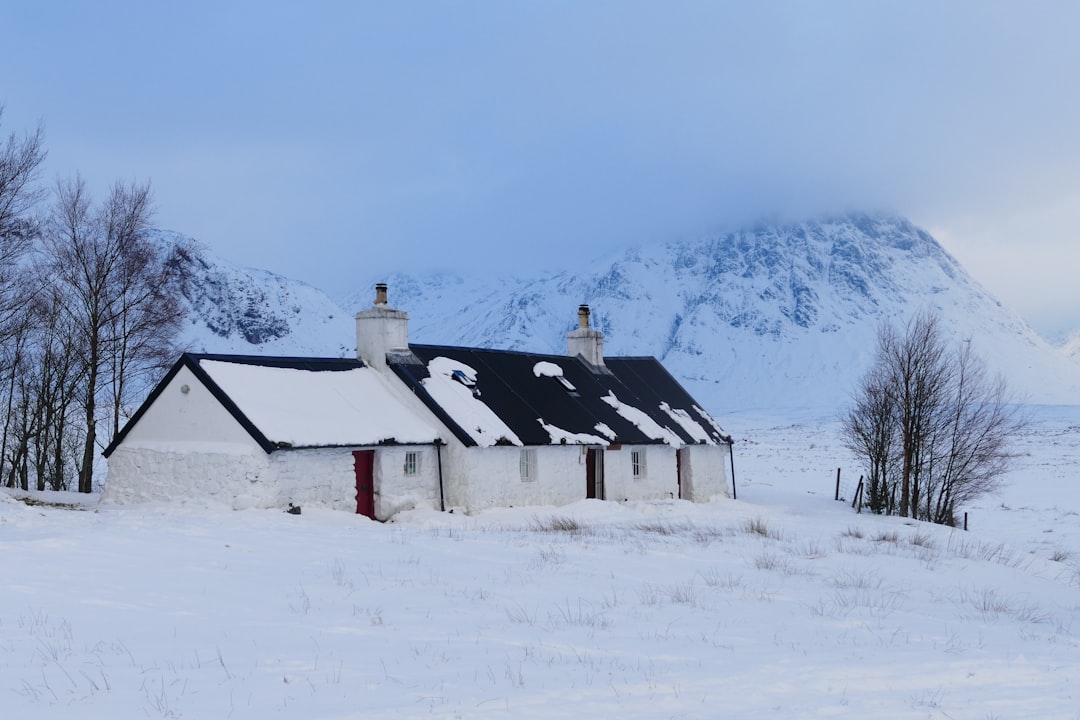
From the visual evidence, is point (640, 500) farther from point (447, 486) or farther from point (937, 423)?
point (937, 423)

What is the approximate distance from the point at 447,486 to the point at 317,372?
4614 millimetres

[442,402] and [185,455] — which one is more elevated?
[442,402]

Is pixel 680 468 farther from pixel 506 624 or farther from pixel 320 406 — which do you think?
pixel 506 624

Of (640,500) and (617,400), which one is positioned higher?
(617,400)

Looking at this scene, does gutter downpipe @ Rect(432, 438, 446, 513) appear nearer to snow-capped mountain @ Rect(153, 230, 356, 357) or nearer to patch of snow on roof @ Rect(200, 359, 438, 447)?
patch of snow on roof @ Rect(200, 359, 438, 447)

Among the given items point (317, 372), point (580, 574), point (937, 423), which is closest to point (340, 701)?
point (580, 574)

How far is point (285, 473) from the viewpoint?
875 inches

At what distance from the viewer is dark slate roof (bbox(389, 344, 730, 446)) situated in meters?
27.6

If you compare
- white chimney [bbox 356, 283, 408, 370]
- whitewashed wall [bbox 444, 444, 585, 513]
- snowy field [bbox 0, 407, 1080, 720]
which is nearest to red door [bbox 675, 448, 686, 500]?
whitewashed wall [bbox 444, 444, 585, 513]

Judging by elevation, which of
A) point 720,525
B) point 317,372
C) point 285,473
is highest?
point 317,372

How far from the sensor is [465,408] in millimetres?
26938

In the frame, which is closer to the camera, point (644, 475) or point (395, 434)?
point (395, 434)

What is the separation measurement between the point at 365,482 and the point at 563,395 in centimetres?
868

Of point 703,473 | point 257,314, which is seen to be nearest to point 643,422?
point 703,473
